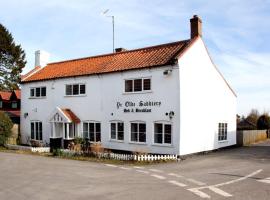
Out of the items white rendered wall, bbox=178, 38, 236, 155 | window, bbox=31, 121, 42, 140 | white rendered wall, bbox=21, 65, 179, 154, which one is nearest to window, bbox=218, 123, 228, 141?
white rendered wall, bbox=178, 38, 236, 155

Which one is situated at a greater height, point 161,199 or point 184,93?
point 184,93

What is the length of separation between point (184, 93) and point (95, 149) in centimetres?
721

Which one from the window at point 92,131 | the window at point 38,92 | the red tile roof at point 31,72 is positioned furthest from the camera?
the red tile roof at point 31,72

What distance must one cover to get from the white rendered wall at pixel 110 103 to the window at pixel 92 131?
16.6 inches

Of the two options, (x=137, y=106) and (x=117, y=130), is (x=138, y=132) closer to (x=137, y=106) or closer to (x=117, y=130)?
(x=137, y=106)

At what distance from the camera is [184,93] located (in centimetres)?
2300

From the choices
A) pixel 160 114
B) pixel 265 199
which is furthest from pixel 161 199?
pixel 160 114

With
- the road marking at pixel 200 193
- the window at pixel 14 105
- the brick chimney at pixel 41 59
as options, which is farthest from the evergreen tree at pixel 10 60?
the road marking at pixel 200 193

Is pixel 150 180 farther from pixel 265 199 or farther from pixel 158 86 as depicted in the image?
pixel 158 86

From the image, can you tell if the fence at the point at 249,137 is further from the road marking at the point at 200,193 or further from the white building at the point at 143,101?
the road marking at the point at 200,193

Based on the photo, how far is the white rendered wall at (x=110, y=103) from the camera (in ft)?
75.0

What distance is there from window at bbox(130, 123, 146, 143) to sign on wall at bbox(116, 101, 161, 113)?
3.35 ft

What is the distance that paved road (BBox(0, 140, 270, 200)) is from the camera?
11.1m

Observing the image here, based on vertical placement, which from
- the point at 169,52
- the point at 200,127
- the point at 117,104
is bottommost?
the point at 200,127
